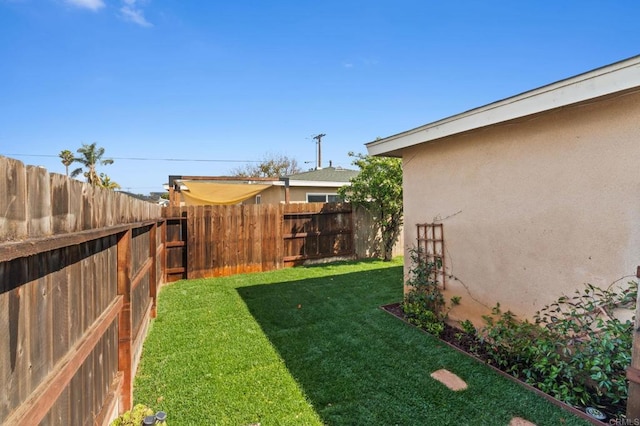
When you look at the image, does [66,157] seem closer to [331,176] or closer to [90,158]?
[90,158]

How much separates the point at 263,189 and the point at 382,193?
428cm

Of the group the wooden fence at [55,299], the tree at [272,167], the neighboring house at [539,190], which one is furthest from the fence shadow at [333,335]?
the tree at [272,167]

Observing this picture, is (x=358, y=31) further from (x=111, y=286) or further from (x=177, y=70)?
(x=111, y=286)

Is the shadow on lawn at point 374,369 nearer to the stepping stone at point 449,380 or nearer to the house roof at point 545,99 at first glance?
the stepping stone at point 449,380

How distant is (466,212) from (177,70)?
1060 centimetres

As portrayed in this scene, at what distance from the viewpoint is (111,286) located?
2328mm

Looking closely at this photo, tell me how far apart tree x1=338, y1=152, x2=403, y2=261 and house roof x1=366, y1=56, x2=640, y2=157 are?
4266 millimetres

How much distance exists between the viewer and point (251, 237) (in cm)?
801

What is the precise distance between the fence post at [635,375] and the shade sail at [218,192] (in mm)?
9491

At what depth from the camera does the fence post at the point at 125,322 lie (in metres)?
2.51

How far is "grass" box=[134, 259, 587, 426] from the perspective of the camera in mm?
2574

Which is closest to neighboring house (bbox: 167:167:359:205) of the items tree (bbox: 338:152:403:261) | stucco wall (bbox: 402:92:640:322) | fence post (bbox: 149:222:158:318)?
tree (bbox: 338:152:403:261)

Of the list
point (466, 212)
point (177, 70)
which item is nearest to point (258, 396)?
point (466, 212)

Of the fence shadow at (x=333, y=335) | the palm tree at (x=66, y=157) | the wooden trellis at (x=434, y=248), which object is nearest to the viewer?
the fence shadow at (x=333, y=335)
